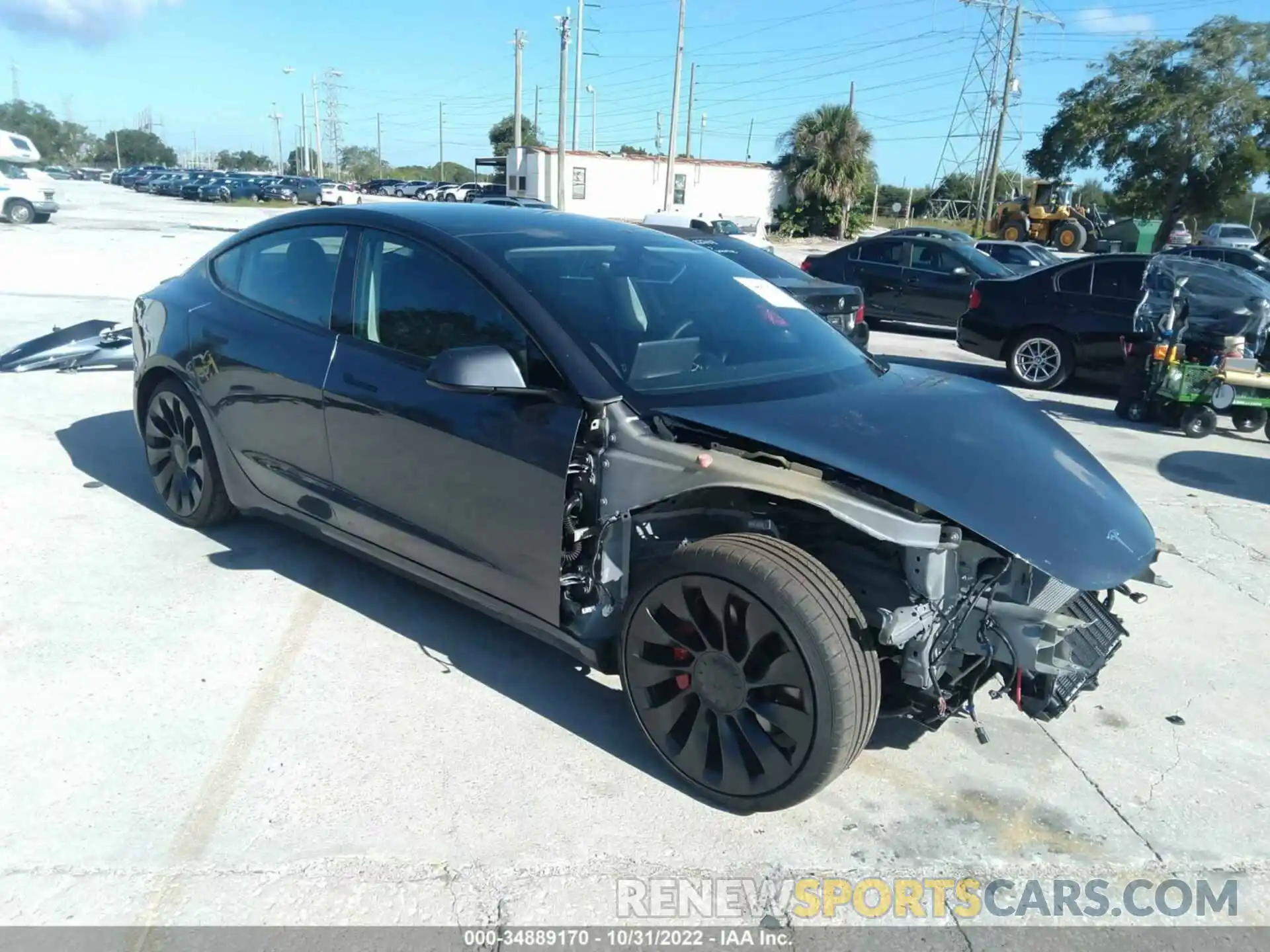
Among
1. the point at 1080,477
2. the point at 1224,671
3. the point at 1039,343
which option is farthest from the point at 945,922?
the point at 1039,343

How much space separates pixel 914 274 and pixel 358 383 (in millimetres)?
11627

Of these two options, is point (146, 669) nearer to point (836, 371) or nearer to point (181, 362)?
point (181, 362)

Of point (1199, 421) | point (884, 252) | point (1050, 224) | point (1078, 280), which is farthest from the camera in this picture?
point (1050, 224)

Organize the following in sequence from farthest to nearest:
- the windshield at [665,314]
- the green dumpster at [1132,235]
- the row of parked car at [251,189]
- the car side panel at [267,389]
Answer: the row of parked car at [251,189]
the green dumpster at [1132,235]
the car side panel at [267,389]
the windshield at [665,314]

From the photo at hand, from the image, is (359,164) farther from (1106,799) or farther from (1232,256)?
(1106,799)

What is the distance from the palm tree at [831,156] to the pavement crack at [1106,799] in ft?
149

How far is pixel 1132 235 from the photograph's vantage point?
3756 centimetres

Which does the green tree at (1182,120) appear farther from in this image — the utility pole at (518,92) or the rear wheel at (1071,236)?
the utility pole at (518,92)

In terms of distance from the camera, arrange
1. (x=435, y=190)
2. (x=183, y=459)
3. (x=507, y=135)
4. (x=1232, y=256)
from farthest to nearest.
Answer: (x=507, y=135) < (x=435, y=190) < (x=1232, y=256) < (x=183, y=459)

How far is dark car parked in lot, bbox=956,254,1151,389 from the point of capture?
9.76 meters

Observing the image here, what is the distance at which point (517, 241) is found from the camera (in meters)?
3.66

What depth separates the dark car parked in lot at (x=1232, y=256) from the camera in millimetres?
14312
